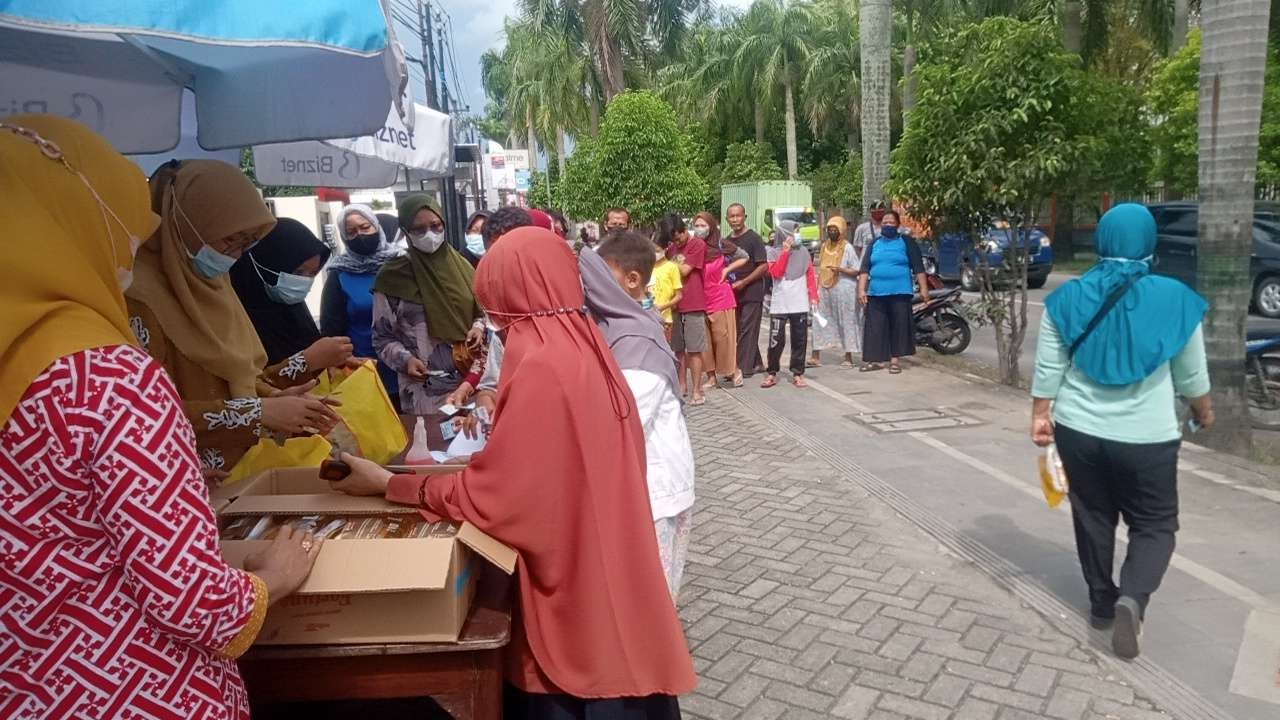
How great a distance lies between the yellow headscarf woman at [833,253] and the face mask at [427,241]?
22.6 ft

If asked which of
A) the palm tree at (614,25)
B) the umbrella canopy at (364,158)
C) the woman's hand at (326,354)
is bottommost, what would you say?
the woman's hand at (326,354)

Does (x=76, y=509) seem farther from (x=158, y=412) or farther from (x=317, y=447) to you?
(x=317, y=447)

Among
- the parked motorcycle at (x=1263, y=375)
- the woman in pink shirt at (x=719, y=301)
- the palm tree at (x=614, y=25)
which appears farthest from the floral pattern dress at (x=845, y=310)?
the palm tree at (x=614, y=25)

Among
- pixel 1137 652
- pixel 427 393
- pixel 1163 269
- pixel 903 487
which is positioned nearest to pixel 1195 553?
pixel 1137 652

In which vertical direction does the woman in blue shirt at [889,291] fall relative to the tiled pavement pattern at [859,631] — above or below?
above

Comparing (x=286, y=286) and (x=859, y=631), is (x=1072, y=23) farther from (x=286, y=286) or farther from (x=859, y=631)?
(x=286, y=286)

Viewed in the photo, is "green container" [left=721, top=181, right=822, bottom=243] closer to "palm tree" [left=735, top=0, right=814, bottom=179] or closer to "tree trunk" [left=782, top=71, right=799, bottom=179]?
"tree trunk" [left=782, top=71, right=799, bottom=179]

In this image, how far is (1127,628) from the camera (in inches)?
143

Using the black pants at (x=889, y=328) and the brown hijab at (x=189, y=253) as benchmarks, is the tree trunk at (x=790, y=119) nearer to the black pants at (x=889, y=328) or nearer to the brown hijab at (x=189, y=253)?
the black pants at (x=889, y=328)

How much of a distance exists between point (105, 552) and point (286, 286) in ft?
8.25

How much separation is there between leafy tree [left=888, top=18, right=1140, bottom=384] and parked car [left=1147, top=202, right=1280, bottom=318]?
6.81m

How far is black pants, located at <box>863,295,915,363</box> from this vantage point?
388 inches

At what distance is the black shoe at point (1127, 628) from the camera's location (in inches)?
143

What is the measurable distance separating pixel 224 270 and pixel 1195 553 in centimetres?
475
